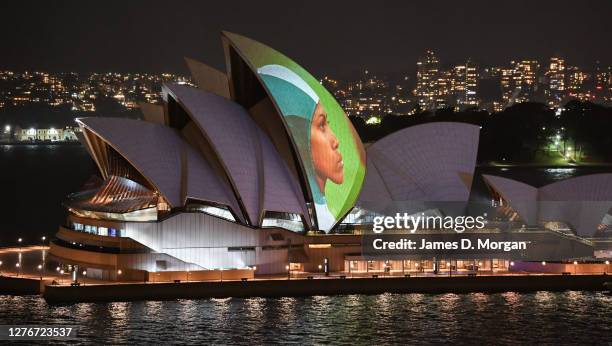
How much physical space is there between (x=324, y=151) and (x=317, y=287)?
763cm

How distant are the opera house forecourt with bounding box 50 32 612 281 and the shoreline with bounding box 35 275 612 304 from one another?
1.40 meters

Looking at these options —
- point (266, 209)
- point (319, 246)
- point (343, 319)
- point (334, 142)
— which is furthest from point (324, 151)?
point (343, 319)

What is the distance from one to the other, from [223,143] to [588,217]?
1937 cm

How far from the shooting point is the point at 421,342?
43.4 m

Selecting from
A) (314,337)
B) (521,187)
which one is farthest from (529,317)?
(521,187)

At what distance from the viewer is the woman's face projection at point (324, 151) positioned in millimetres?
57250

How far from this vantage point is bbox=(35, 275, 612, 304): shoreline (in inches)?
2012

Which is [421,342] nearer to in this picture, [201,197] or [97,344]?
[97,344]

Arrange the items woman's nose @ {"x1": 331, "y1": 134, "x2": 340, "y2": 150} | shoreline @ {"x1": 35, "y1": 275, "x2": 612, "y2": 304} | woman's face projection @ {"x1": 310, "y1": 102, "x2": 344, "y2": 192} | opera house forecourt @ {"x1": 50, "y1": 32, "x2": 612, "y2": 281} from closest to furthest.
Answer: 1. shoreline @ {"x1": 35, "y1": 275, "x2": 612, "y2": 304}
2. opera house forecourt @ {"x1": 50, "y1": 32, "x2": 612, "y2": 281}
3. woman's face projection @ {"x1": 310, "y1": 102, "x2": 344, "y2": 192}
4. woman's nose @ {"x1": 331, "y1": 134, "x2": 340, "y2": 150}

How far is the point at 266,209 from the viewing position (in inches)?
2203

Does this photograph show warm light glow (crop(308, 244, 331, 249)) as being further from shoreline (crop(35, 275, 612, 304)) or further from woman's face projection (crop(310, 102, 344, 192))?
shoreline (crop(35, 275, 612, 304))

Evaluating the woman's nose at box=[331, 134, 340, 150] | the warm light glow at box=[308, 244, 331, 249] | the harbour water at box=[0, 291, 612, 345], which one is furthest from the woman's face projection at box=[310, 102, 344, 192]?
the harbour water at box=[0, 291, 612, 345]

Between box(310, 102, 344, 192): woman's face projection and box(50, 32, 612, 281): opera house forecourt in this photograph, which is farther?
box(310, 102, 344, 192): woman's face projection

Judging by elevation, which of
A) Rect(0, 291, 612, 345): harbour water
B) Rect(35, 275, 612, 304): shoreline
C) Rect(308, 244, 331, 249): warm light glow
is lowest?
Rect(0, 291, 612, 345): harbour water
